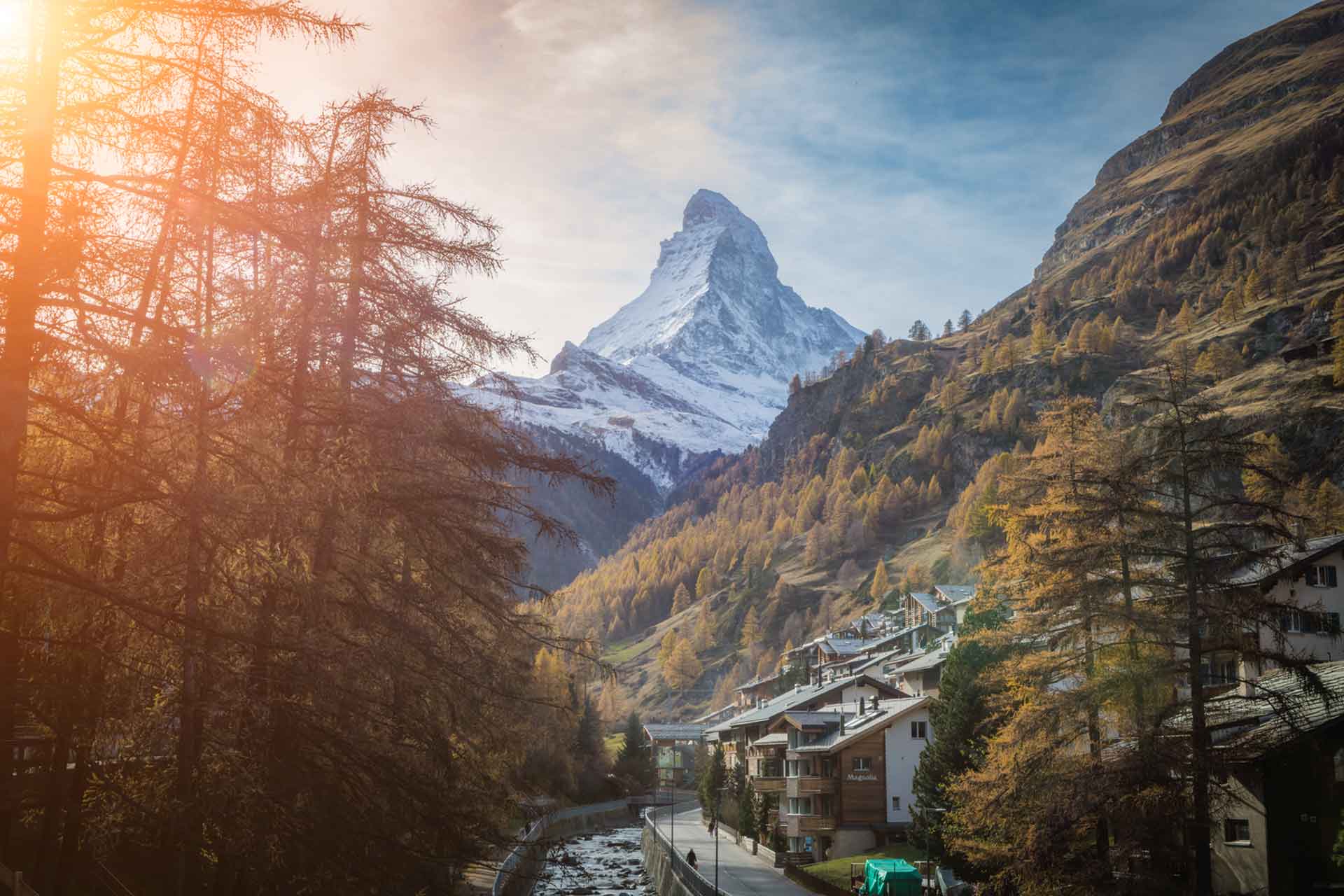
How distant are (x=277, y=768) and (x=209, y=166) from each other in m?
6.56

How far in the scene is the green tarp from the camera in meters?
45.5

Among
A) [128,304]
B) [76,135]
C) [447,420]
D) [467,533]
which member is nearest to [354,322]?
[447,420]

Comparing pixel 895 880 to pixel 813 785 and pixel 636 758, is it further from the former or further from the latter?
pixel 636 758

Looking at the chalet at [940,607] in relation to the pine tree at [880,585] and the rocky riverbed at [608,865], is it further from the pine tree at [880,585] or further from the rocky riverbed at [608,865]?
the pine tree at [880,585]

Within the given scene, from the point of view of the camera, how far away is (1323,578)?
5241 centimetres

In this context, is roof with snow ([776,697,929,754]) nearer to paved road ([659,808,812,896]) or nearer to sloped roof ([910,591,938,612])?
paved road ([659,808,812,896])

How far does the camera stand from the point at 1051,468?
31.0 meters

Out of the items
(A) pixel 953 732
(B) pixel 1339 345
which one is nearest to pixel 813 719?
(A) pixel 953 732

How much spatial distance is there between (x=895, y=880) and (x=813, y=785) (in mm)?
21298

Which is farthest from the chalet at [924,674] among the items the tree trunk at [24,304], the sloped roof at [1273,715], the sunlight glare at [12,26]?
the sunlight glare at [12,26]

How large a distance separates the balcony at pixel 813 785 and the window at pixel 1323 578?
28948mm

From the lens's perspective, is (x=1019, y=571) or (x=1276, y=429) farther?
(x=1276, y=429)

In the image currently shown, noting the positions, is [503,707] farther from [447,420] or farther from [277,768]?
[277,768]

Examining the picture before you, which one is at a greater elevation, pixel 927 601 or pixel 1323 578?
pixel 927 601
